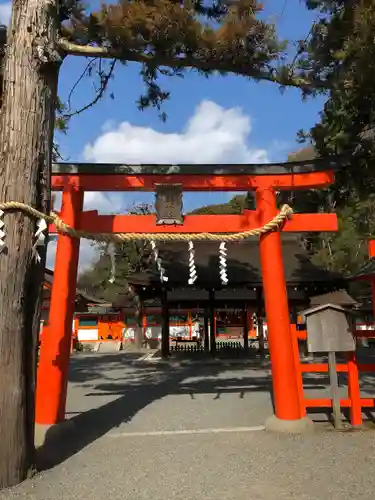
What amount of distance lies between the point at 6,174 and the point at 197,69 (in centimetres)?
227

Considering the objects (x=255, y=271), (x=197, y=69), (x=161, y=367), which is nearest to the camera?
(x=197, y=69)

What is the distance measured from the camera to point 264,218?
5.63 metres

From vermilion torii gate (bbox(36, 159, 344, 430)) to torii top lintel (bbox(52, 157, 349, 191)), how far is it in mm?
13

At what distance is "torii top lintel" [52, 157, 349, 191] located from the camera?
5.64 meters

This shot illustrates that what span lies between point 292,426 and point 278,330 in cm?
114

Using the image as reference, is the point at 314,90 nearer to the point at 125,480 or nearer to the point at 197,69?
the point at 197,69

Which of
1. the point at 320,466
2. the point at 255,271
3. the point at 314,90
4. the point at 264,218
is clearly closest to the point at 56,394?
the point at 320,466

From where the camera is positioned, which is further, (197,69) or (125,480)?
(197,69)

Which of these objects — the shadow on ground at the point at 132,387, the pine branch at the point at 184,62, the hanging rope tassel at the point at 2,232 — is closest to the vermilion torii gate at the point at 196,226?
the shadow on ground at the point at 132,387

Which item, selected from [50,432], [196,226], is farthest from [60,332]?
[196,226]

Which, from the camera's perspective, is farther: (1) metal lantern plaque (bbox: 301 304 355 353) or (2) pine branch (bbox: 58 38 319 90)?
(1) metal lantern plaque (bbox: 301 304 355 353)

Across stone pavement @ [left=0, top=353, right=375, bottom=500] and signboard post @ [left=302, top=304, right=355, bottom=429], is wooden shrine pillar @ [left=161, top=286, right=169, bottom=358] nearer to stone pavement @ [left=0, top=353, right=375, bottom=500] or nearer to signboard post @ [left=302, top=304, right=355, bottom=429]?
stone pavement @ [left=0, top=353, right=375, bottom=500]

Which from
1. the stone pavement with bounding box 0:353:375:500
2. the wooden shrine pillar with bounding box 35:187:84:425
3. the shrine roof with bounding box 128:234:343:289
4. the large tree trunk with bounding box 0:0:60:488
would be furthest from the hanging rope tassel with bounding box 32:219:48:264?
the shrine roof with bounding box 128:234:343:289

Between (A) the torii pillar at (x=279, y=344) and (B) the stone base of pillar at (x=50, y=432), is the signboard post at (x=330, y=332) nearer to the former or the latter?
(A) the torii pillar at (x=279, y=344)
